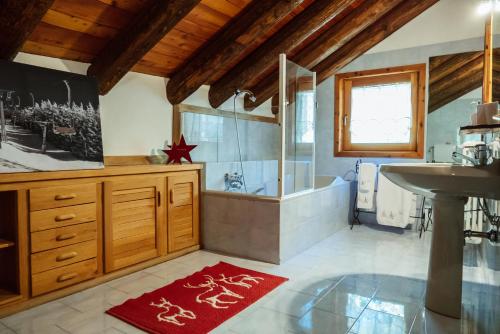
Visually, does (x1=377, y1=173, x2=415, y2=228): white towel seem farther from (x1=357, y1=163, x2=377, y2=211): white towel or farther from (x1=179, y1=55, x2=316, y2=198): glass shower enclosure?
(x1=179, y1=55, x2=316, y2=198): glass shower enclosure

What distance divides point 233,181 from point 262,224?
2.92 ft

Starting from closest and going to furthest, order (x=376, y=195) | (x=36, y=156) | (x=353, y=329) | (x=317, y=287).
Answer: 1. (x=353, y=329)
2. (x=36, y=156)
3. (x=317, y=287)
4. (x=376, y=195)

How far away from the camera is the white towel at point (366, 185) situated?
4125 mm

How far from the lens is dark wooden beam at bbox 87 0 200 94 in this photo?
94.4 inches

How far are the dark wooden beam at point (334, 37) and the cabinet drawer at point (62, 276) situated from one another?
2.75m

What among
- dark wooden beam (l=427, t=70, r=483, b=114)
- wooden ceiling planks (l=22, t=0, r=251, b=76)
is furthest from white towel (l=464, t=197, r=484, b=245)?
wooden ceiling planks (l=22, t=0, r=251, b=76)

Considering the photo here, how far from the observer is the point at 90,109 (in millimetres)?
2600

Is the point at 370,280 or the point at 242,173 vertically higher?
the point at 242,173

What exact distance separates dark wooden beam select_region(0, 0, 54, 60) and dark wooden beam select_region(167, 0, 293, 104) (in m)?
1.44

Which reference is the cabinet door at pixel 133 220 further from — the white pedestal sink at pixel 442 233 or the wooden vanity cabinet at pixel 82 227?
the white pedestal sink at pixel 442 233

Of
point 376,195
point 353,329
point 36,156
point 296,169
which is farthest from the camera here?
point 376,195

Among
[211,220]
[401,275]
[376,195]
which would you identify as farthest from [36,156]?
[376,195]

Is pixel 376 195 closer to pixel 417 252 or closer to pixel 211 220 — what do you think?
pixel 417 252

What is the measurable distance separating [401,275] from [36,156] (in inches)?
105
